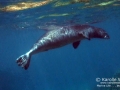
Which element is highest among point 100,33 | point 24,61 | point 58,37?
point 58,37

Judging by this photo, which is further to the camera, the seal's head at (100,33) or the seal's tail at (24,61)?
the seal's head at (100,33)

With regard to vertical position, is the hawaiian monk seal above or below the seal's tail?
above

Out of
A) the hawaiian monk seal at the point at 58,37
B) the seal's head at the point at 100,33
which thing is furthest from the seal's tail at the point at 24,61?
the seal's head at the point at 100,33

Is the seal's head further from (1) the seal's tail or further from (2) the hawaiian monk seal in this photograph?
(1) the seal's tail

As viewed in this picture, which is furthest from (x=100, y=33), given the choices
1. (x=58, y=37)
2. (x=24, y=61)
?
(x=24, y=61)

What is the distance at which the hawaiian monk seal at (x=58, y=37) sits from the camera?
4632mm

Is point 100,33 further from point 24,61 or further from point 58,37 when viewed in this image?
point 24,61

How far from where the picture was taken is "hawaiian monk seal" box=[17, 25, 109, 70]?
4.63 m

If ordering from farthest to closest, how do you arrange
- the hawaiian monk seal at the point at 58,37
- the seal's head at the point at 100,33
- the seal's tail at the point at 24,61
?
1. the seal's head at the point at 100,33
2. the hawaiian monk seal at the point at 58,37
3. the seal's tail at the point at 24,61

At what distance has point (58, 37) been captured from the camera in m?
4.88

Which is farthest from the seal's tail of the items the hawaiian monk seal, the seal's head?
the seal's head

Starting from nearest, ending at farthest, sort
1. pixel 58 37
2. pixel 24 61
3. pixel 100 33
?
1. pixel 24 61
2. pixel 58 37
3. pixel 100 33

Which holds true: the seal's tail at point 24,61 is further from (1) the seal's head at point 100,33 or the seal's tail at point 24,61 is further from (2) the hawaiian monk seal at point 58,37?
(1) the seal's head at point 100,33

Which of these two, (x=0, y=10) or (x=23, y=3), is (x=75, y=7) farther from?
(x=0, y=10)
